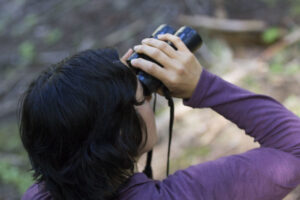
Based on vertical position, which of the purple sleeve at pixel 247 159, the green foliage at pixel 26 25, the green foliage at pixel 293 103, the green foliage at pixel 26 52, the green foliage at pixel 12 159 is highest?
the green foliage at pixel 26 25

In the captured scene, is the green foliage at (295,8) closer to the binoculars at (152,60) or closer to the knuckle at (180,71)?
the binoculars at (152,60)

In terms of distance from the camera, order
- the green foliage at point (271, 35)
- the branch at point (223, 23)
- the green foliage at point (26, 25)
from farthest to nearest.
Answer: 1. the green foliage at point (26, 25)
2. the branch at point (223, 23)
3. the green foliage at point (271, 35)

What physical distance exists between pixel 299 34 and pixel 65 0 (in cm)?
576

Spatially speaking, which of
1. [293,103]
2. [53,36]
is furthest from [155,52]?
[53,36]

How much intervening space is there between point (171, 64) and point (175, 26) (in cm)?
506

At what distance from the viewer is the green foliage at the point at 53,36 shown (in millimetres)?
6841

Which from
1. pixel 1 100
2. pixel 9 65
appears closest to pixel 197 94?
pixel 1 100

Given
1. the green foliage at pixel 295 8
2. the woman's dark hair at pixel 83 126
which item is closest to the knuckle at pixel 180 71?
the woman's dark hair at pixel 83 126

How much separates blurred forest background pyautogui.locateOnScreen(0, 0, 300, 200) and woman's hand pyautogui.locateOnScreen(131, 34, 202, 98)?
1.59 m

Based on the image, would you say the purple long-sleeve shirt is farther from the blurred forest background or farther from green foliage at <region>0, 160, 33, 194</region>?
green foliage at <region>0, 160, 33, 194</region>

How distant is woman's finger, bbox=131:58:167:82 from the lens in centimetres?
111

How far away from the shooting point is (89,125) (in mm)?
1027

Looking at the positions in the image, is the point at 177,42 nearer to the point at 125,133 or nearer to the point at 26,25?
the point at 125,133

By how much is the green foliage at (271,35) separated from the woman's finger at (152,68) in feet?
13.4
